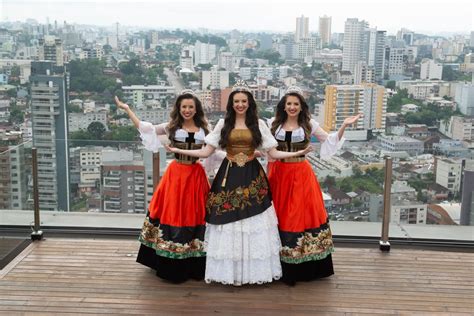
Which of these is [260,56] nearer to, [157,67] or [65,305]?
[157,67]

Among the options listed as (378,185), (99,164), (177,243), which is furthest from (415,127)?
(99,164)

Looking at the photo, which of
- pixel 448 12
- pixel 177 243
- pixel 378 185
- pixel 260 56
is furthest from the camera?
pixel 260 56

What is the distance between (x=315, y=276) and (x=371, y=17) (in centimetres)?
439

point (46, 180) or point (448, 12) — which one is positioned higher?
point (448, 12)

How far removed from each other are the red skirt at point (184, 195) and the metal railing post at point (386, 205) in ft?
5.26

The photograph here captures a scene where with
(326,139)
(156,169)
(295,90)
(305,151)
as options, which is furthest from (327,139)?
(156,169)

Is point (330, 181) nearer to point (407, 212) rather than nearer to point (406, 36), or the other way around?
point (407, 212)

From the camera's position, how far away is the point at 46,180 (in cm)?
490

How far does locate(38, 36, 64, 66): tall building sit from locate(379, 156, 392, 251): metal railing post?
4686 mm

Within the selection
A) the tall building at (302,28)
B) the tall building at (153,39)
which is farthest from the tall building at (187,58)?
Result: the tall building at (302,28)

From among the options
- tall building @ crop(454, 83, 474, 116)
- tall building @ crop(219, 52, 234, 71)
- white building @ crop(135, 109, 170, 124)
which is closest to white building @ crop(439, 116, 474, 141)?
tall building @ crop(454, 83, 474, 116)

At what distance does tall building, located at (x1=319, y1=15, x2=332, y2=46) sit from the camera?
7910mm

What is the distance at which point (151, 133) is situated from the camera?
402cm

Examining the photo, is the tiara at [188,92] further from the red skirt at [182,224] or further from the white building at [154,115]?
the red skirt at [182,224]
